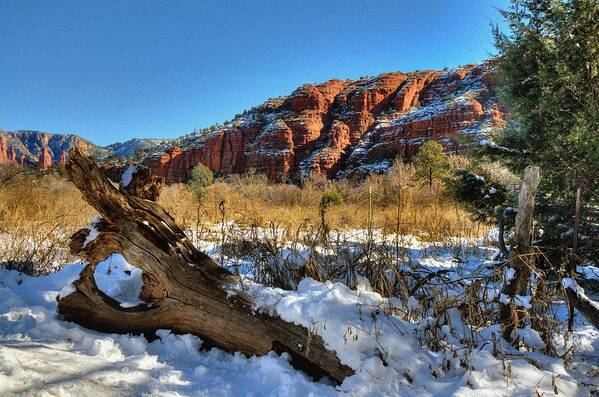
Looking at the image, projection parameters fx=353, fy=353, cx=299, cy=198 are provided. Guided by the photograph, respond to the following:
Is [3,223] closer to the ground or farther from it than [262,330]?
farther from it

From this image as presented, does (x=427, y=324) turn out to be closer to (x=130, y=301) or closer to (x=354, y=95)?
(x=130, y=301)

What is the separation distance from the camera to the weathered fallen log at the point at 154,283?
2133 millimetres

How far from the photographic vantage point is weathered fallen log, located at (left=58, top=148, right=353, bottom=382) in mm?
2133

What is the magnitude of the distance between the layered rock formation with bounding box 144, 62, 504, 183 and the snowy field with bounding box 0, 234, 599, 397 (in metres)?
69.4

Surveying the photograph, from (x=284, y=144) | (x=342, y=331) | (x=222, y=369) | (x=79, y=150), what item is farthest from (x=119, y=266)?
(x=284, y=144)

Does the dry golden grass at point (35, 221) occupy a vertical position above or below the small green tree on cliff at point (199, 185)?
below

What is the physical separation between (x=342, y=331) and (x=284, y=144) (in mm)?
84688

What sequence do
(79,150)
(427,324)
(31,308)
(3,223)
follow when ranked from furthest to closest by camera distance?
(3,223) < (31,308) < (79,150) < (427,324)

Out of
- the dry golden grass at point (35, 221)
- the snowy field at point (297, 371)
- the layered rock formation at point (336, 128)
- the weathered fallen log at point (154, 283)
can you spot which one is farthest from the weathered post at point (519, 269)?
the layered rock formation at point (336, 128)

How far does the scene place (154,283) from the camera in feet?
7.70

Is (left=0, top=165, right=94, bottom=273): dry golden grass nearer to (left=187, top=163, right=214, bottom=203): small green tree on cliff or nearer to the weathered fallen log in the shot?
the weathered fallen log

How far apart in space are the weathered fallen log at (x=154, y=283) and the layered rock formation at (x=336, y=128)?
6938 cm

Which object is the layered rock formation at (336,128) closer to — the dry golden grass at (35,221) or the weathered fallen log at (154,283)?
the dry golden grass at (35,221)

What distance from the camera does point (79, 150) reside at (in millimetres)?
Result: 2184
